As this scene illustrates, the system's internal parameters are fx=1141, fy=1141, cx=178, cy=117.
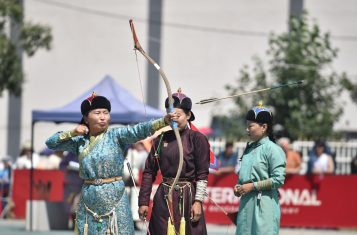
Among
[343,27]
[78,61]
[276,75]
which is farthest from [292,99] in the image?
[78,61]

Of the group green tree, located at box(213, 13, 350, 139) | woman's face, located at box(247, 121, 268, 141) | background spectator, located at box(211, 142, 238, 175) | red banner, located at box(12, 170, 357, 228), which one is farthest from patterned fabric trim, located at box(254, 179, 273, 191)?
green tree, located at box(213, 13, 350, 139)

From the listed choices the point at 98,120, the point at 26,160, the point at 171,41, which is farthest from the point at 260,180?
the point at 171,41

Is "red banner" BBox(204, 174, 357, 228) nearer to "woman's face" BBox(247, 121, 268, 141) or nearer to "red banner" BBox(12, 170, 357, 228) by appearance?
"red banner" BBox(12, 170, 357, 228)

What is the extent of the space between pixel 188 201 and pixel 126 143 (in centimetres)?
98

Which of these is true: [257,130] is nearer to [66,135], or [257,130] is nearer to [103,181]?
[103,181]

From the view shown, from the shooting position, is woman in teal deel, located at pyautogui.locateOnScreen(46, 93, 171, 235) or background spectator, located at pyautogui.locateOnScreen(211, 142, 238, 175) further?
background spectator, located at pyautogui.locateOnScreen(211, 142, 238, 175)

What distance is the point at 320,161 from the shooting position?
71.3 ft

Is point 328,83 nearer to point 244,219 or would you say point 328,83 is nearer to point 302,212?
point 302,212

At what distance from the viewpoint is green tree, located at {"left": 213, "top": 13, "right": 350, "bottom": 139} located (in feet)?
92.1

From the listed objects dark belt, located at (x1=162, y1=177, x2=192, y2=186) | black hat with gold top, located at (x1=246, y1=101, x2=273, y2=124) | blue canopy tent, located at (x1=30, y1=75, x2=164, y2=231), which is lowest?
dark belt, located at (x1=162, y1=177, x2=192, y2=186)

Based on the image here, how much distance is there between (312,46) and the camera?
28.4 metres

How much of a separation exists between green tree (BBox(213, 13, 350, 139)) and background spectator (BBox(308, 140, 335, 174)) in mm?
5647

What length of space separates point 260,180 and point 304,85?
17.8 meters

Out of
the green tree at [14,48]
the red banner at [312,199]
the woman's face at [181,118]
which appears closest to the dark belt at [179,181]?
the woman's face at [181,118]
